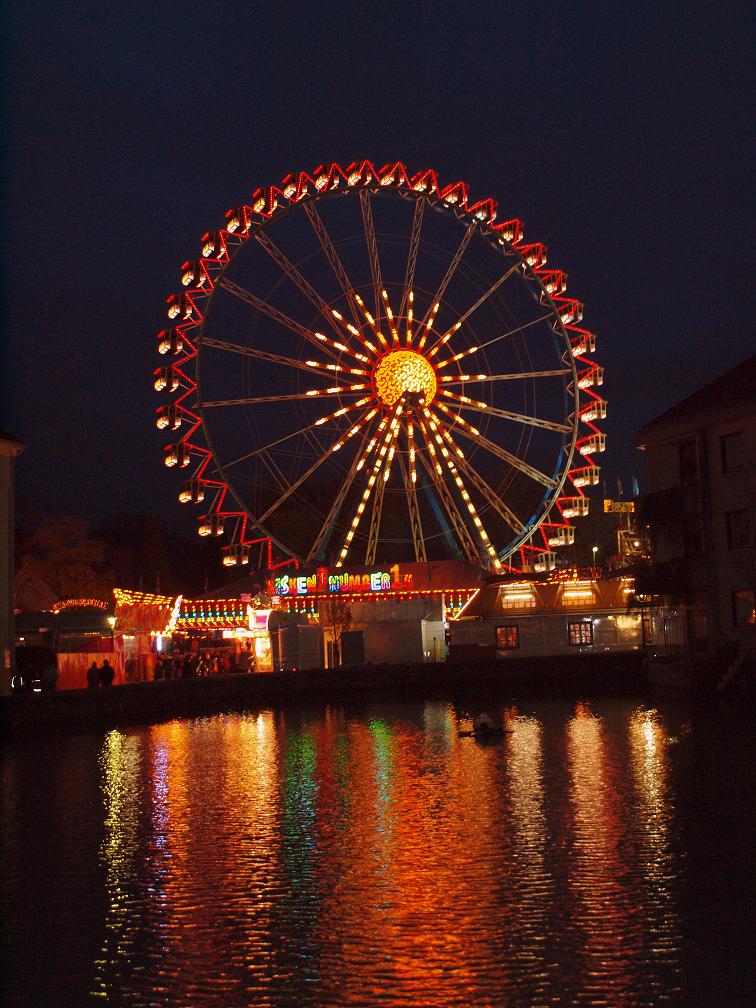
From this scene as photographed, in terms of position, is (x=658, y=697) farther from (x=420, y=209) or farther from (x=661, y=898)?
(x=661, y=898)

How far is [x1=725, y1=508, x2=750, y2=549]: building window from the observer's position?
3888 centimetres

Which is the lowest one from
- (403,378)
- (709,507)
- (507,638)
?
(507,638)

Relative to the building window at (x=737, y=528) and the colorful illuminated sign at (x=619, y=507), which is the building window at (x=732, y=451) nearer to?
the building window at (x=737, y=528)

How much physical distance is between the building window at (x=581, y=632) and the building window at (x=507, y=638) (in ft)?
7.32

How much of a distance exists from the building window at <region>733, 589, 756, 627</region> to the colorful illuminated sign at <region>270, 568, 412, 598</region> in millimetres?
17582

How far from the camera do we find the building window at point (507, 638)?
5319 cm

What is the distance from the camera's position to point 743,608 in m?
39.1

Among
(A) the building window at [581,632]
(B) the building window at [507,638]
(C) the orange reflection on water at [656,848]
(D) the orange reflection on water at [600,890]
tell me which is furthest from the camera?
(B) the building window at [507,638]

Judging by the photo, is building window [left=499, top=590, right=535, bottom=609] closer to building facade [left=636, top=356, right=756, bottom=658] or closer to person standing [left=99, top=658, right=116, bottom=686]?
building facade [left=636, top=356, right=756, bottom=658]

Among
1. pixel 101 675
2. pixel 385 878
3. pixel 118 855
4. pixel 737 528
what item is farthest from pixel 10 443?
pixel 385 878

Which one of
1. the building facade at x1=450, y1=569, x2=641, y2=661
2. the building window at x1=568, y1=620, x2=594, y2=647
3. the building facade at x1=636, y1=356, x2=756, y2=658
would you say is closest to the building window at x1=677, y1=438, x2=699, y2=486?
the building facade at x1=636, y1=356, x2=756, y2=658

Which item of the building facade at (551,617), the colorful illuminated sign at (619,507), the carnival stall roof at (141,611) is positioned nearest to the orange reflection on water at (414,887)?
the carnival stall roof at (141,611)

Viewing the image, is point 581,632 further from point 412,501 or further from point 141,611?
point 141,611

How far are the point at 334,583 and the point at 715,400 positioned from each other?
1933 cm
